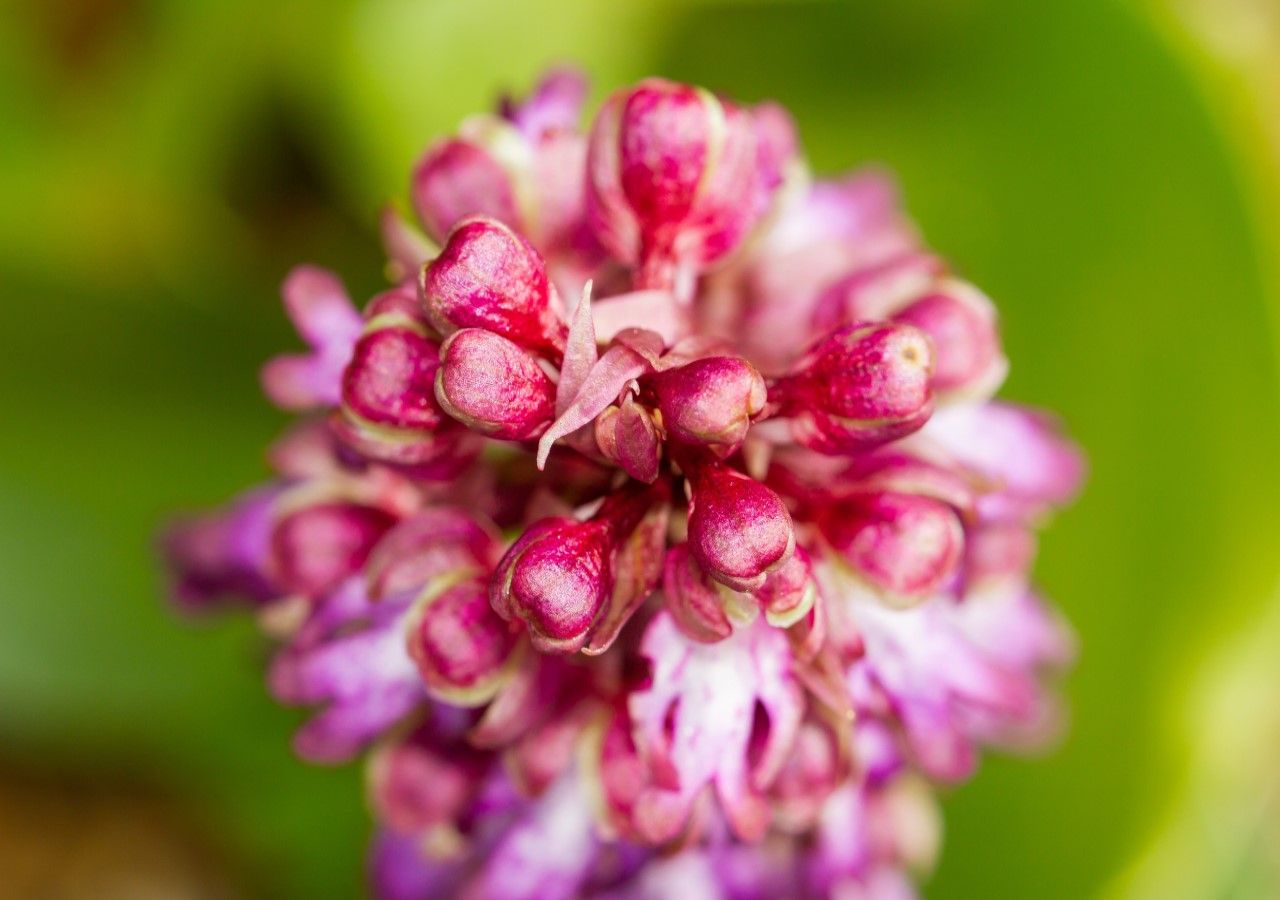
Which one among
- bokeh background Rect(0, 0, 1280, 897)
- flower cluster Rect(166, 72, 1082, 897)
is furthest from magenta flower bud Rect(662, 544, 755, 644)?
bokeh background Rect(0, 0, 1280, 897)

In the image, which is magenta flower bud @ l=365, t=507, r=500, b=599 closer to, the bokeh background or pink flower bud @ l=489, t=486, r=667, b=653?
pink flower bud @ l=489, t=486, r=667, b=653

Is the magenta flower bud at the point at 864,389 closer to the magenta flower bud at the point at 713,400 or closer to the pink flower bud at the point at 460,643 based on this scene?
the magenta flower bud at the point at 713,400

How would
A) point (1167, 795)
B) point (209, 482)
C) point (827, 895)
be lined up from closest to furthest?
point (827, 895)
point (1167, 795)
point (209, 482)

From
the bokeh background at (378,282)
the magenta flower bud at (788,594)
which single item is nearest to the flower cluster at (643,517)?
the magenta flower bud at (788,594)

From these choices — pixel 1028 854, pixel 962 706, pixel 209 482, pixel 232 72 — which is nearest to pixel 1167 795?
pixel 1028 854

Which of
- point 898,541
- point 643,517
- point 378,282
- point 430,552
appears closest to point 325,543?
point 430,552

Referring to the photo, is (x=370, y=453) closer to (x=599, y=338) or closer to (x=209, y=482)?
(x=599, y=338)
